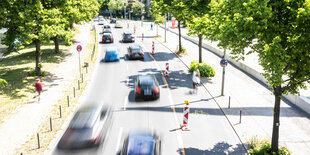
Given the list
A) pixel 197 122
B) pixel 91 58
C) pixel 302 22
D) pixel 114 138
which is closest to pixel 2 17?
pixel 91 58

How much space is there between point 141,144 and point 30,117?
889 cm

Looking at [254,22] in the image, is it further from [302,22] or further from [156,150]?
[156,150]

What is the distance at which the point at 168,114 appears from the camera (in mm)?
15719

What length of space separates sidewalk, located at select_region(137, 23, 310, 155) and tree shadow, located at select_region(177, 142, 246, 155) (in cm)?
94

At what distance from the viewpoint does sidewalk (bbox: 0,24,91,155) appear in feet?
41.4

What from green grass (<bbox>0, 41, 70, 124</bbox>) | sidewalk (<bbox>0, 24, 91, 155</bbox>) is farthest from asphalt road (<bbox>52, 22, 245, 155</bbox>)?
green grass (<bbox>0, 41, 70, 124</bbox>)

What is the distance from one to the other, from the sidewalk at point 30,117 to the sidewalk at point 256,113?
11.1 metres

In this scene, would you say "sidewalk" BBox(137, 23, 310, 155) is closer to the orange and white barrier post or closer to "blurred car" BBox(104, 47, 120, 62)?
the orange and white barrier post

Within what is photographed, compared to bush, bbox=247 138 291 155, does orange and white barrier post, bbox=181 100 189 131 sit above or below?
above

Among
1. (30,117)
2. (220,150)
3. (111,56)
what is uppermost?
(111,56)

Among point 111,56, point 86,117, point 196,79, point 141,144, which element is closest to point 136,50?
point 111,56

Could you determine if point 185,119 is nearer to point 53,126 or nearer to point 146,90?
point 146,90

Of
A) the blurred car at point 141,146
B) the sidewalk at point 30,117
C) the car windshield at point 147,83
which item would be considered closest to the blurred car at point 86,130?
the blurred car at point 141,146

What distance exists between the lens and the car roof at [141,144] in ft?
30.9
